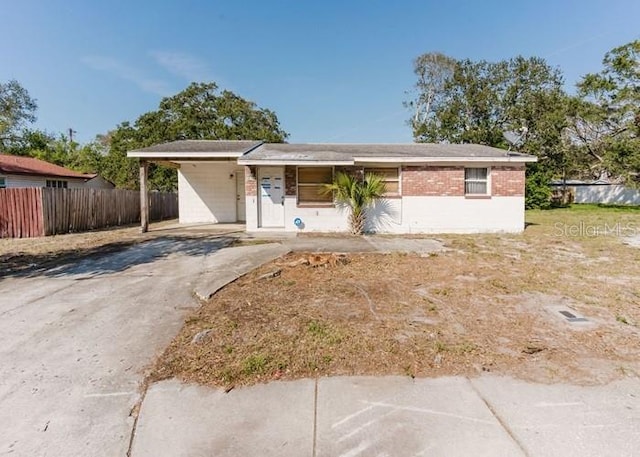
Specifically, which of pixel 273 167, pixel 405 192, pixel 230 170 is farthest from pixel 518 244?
pixel 230 170

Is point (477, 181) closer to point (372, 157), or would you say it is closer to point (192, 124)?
point (372, 157)

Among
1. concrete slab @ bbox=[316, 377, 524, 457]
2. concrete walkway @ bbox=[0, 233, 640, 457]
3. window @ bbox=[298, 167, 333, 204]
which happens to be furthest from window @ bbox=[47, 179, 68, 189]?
concrete slab @ bbox=[316, 377, 524, 457]

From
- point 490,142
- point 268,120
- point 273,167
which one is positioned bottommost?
point 273,167

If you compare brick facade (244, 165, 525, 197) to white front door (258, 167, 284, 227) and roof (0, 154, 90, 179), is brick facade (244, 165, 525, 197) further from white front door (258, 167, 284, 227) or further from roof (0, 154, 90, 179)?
roof (0, 154, 90, 179)

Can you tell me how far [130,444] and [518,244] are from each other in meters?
10.6

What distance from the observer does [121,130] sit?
2838 cm

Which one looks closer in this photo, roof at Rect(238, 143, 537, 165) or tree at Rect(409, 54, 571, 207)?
roof at Rect(238, 143, 537, 165)

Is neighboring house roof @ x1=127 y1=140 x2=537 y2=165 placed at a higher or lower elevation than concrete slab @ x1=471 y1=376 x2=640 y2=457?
higher

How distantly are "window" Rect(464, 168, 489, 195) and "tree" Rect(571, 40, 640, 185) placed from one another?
17.0m

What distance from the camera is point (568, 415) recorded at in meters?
2.63

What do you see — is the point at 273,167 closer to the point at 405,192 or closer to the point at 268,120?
the point at 405,192

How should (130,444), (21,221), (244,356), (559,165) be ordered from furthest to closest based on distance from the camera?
(559,165)
(21,221)
(244,356)
(130,444)

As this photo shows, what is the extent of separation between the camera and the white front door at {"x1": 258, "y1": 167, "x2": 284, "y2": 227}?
12555mm

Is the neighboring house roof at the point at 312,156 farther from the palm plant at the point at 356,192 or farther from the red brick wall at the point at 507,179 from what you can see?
the palm plant at the point at 356,192
